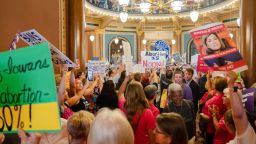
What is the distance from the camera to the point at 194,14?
1505cm

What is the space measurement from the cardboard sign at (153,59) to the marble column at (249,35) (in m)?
3.01

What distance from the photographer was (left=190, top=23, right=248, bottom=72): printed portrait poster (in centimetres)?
371

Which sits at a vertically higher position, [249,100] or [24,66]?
[24,66]

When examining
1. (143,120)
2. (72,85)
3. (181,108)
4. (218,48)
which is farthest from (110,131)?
(72,85)

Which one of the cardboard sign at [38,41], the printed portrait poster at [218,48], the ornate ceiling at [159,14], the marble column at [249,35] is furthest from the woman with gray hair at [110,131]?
the ornate ceiling at [159,14]

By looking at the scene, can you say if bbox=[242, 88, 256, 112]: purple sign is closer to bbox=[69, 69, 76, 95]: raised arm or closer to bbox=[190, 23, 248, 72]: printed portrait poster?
bbox=[190, 23, 248, 72]: printed portrait poster

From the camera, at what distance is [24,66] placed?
2.03m

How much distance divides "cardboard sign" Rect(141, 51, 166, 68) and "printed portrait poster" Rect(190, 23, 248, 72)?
17.9ft

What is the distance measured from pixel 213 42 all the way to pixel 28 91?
2588mm

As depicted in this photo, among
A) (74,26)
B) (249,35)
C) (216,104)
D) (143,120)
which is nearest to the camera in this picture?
(143,120)

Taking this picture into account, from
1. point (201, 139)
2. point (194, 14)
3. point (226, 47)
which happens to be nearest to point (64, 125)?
point (226, 47)

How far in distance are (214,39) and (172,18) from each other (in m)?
22.6

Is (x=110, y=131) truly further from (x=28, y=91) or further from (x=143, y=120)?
(x=143, y=120)

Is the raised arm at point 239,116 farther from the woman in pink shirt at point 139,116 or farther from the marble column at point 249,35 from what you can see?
the marble column at point 249,35
